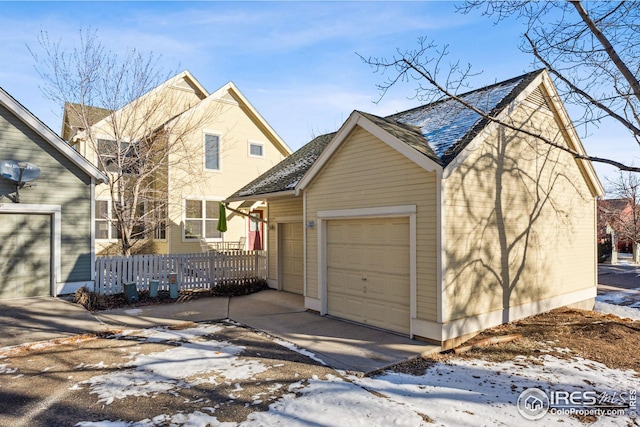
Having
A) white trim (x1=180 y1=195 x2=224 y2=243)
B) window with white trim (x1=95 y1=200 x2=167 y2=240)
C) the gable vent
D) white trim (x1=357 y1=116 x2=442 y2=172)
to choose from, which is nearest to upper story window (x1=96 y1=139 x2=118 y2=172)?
window with white trim (x1=95 y1=200 x2=167 y2=240)

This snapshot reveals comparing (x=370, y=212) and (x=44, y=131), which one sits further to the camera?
(x=44, y=131)

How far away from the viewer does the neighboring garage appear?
968cm

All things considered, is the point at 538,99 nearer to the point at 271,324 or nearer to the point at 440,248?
the point at 440,248

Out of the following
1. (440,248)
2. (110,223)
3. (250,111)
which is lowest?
(440,248)

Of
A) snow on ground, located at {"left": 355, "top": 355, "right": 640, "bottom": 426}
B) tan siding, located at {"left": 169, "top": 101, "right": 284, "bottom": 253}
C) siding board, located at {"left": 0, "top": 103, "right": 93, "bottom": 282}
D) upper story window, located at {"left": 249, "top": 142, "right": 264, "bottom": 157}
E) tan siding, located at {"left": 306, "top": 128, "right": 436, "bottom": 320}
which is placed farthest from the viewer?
upper story window, located at {"left": 249, "top": 142, "right": 264, "bottom": 157}

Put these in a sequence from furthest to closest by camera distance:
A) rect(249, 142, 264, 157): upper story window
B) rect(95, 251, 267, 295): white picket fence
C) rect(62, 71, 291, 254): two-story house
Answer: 1. rect(249, 142, 264, 157): upper story window
2. rect(62, 71, 291, 254): two-story house
3. rect(95, 251, 267, 295): white picket fence

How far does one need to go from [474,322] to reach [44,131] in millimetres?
11023

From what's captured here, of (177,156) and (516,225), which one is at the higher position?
(177,156)

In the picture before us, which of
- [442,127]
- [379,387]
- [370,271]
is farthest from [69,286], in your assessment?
[442,127]

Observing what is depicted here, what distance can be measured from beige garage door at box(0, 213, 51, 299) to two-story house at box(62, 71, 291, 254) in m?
3.03

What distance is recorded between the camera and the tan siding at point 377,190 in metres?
6.90

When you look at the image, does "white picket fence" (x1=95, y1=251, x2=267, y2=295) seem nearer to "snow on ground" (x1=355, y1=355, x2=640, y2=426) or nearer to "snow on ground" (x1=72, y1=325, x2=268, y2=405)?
"snow on ground" (x1=72, y1=325, x2=268, y2=405)

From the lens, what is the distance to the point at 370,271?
8156mm

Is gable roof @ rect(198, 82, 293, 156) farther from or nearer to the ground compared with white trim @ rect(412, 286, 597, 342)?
farther from the ground
